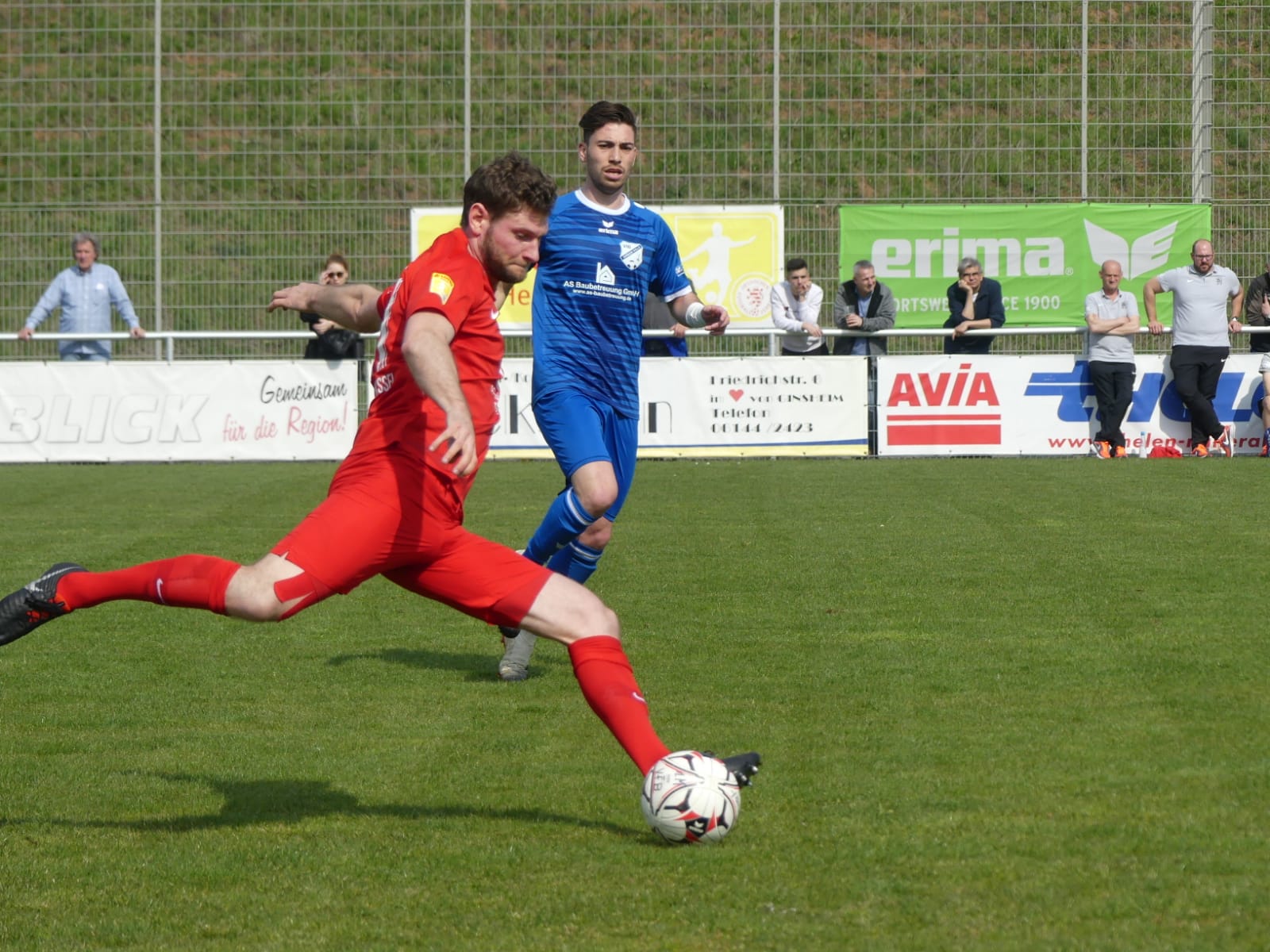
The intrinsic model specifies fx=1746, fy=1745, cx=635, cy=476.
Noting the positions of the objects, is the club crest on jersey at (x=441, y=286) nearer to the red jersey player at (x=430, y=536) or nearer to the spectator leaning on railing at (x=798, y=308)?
the red jersey player at (x=430, y=536)

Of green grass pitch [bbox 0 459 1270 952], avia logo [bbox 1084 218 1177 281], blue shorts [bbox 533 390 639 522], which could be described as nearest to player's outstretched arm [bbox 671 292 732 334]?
blue shorts [bbox 533 390 639 522]

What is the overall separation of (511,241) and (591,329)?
2.22 m

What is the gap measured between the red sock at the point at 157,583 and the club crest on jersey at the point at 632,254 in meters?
2.78

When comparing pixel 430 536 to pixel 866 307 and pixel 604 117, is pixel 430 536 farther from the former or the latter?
pixel 866 307

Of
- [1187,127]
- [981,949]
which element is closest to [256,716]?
[981,949]

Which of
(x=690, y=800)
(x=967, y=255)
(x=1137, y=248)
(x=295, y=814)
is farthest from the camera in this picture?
(x=1137, y=248)

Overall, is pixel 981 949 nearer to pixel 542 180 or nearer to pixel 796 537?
pixel 542 180

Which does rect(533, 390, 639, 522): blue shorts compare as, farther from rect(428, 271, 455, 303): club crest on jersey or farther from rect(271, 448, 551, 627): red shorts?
rect(428, 271, 455, 303): club crest on jersey

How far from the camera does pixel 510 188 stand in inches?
191

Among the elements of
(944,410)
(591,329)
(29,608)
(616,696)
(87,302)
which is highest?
(87,302)

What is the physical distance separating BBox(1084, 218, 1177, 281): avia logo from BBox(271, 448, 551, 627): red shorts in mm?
18114

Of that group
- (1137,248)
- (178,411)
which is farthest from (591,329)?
(1137,248)

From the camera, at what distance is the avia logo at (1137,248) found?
21750 mm

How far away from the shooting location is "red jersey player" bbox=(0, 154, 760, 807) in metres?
4.71
